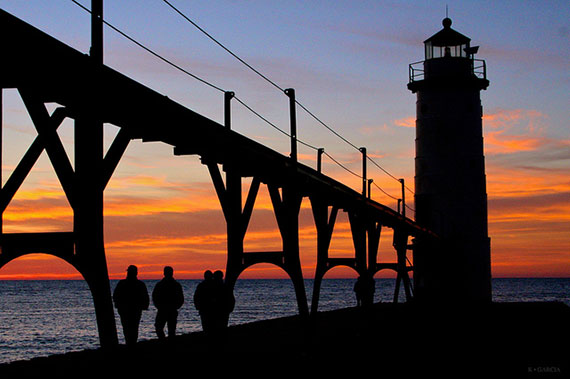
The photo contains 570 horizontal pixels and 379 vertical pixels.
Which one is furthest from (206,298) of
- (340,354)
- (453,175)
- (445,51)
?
(445,51)

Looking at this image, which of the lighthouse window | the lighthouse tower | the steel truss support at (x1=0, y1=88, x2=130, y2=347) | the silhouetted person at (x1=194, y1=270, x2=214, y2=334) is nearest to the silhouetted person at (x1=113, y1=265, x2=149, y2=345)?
the silhouetted person at (x1=194, y1=270, x2=214, y2=334)

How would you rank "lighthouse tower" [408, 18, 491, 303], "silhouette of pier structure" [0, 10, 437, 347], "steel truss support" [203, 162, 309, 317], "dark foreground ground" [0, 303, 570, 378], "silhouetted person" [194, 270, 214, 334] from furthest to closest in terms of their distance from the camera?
"lighthouse tower" [408, 18, 491, 303]
"steel truss support" [203, 162, 309, 317]
"silhouetted person" [194, 270, 214, 334]
"dark foreground ground" [0, 303, 570, 378]
"silhouette of pier structure" [0, 10, 437, 347]

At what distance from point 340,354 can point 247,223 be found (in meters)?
3.33

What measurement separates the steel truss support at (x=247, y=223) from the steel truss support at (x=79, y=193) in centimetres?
445

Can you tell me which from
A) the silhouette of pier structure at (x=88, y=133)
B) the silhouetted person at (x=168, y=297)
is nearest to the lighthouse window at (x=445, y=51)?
the silhouette of pier structure at (x=88, y=133)

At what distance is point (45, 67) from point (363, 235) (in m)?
19.3

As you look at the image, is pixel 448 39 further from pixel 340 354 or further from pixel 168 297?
pixel 168 297

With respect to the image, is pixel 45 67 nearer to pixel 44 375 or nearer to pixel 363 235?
pixel 44 375

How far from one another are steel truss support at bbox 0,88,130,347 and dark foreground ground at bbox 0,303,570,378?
1291 mm

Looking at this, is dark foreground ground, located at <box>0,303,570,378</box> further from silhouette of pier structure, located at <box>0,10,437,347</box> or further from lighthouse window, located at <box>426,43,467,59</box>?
lighthouse window, located at <box>426,43,467,59</box>

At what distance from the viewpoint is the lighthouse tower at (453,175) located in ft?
141

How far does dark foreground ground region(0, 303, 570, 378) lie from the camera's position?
12.8m

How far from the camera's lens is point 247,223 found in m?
16.5

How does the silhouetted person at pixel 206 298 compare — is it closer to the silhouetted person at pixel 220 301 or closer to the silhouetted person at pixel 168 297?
the silhouetted person at pixel 220 301
